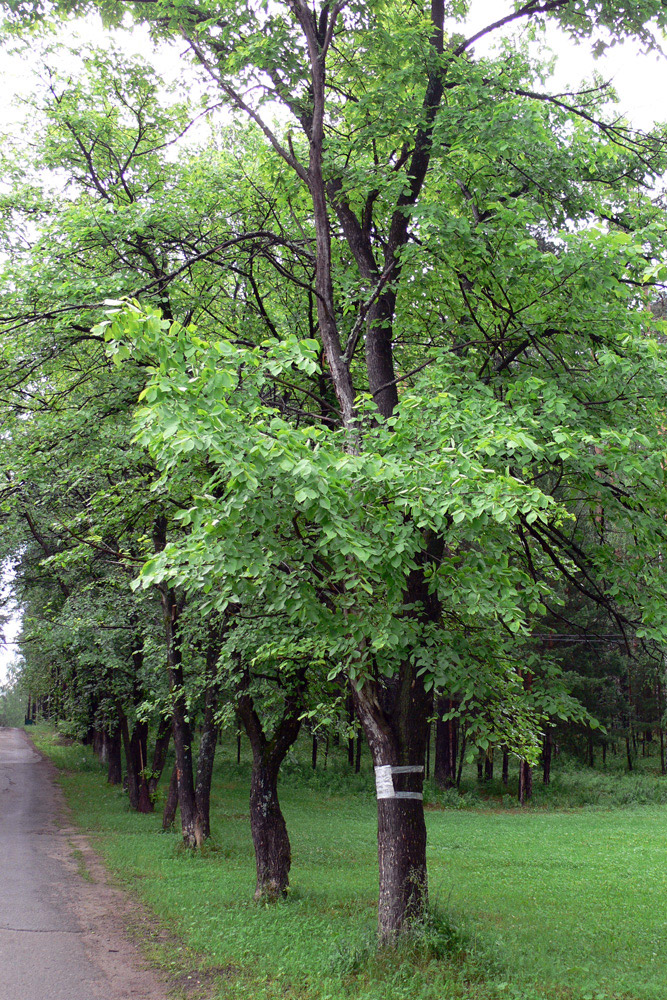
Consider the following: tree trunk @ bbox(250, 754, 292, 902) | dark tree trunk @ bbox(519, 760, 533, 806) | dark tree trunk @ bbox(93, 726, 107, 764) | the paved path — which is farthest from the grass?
dark tree trunk @ bbox(93, 726, 107, 764)

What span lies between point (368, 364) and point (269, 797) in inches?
258

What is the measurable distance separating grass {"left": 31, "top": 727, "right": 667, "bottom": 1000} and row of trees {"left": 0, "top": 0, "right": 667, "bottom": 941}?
2.37 feet

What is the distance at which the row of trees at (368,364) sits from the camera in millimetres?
5598

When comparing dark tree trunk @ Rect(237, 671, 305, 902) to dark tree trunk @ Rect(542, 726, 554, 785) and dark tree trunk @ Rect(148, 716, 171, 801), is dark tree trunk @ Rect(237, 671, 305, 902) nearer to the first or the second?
dark tree trunk @ Rect(148, 716, 171, 801)

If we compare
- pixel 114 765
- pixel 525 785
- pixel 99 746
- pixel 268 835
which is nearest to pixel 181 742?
pixel 268 835

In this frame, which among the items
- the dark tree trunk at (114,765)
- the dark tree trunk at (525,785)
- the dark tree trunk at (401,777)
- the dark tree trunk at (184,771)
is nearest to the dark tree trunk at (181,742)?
the dark tree trunk at (184,771)

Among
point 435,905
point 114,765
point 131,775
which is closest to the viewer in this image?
point 435,905

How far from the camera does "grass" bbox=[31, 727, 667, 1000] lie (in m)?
6.93

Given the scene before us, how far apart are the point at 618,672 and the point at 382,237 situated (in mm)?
30739

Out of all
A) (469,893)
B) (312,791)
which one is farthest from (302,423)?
(312,791)

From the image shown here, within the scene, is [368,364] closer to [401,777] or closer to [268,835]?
[401,777]

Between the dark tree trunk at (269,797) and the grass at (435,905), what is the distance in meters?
0.49

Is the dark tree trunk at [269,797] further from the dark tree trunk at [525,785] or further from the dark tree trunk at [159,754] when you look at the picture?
the dark tree trunk at [525,785]

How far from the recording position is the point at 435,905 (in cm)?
771
